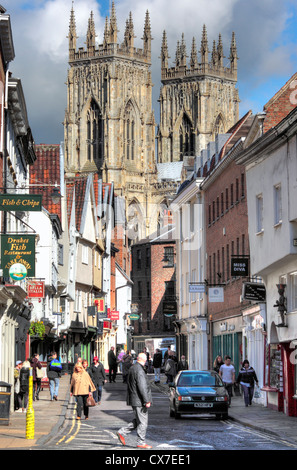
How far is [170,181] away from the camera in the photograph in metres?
144

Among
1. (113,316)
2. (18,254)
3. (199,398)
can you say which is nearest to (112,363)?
(113,316)

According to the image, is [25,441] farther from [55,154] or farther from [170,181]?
[170,181]

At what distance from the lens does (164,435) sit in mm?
21719

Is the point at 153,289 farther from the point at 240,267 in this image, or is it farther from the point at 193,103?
the point at 240,267

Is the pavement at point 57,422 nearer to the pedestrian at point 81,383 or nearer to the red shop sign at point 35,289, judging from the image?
the pedestrian at point 81,383

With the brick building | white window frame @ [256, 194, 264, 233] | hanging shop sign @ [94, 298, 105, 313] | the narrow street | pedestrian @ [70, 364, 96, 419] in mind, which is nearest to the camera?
the narrow street

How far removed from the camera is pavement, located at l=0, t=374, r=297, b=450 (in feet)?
64.8

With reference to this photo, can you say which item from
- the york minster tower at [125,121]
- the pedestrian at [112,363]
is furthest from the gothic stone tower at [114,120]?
the pedestrian at [112,363]

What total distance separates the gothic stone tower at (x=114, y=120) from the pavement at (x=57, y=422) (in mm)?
104613

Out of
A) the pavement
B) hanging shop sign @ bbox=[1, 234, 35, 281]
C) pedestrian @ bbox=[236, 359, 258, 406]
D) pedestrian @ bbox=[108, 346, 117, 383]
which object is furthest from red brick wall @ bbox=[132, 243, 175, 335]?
hanging shop sign @ bbox=[1, 234, 35, 281]

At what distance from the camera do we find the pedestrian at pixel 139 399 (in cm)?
1861

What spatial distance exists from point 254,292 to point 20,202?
9501mm

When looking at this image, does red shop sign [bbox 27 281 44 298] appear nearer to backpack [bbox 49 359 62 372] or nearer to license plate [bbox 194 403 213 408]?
backpack [bbox 49 359 62 372]

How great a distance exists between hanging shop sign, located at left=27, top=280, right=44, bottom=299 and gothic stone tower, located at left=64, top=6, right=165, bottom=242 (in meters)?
101
